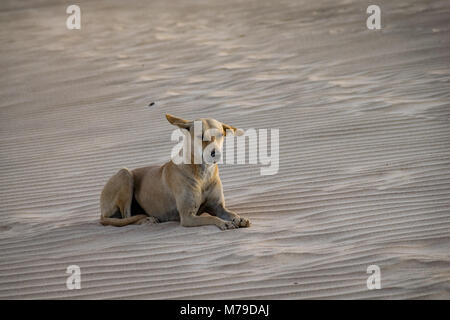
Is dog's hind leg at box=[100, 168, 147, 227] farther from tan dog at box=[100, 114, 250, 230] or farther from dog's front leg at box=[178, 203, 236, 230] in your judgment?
dog's front leg at box=[178, 203, 236, 230]

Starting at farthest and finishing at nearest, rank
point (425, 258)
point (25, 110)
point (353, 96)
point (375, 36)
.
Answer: point (375, 36)
point (25, 110)
point (353, 96)
point (425, 258)

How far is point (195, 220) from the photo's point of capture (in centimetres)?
614

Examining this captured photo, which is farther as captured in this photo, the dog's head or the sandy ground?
the dog's head

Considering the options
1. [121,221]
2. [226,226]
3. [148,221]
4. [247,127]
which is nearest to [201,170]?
[226,226]

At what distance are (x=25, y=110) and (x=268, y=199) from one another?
6.02 meters

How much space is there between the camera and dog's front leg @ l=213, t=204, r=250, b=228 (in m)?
6.03

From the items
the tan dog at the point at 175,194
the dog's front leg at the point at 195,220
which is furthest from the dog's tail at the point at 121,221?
the dog's front leg at the point at 195,220

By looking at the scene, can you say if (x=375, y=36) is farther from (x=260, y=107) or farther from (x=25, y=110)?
(x=25, y=110)

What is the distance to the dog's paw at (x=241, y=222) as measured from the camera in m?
6.02

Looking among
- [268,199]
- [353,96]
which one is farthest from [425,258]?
[353,96]

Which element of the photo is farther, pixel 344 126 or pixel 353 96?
pixel 353 96

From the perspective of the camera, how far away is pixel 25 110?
11.4m

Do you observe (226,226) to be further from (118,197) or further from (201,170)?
(118,197)

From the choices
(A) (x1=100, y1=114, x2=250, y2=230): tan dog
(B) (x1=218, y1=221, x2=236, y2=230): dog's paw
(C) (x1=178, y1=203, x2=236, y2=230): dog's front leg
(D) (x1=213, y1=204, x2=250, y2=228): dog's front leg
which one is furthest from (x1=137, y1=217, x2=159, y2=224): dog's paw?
(B) (x1=218, y1=221, x2=236, y2=230): dog's paw
